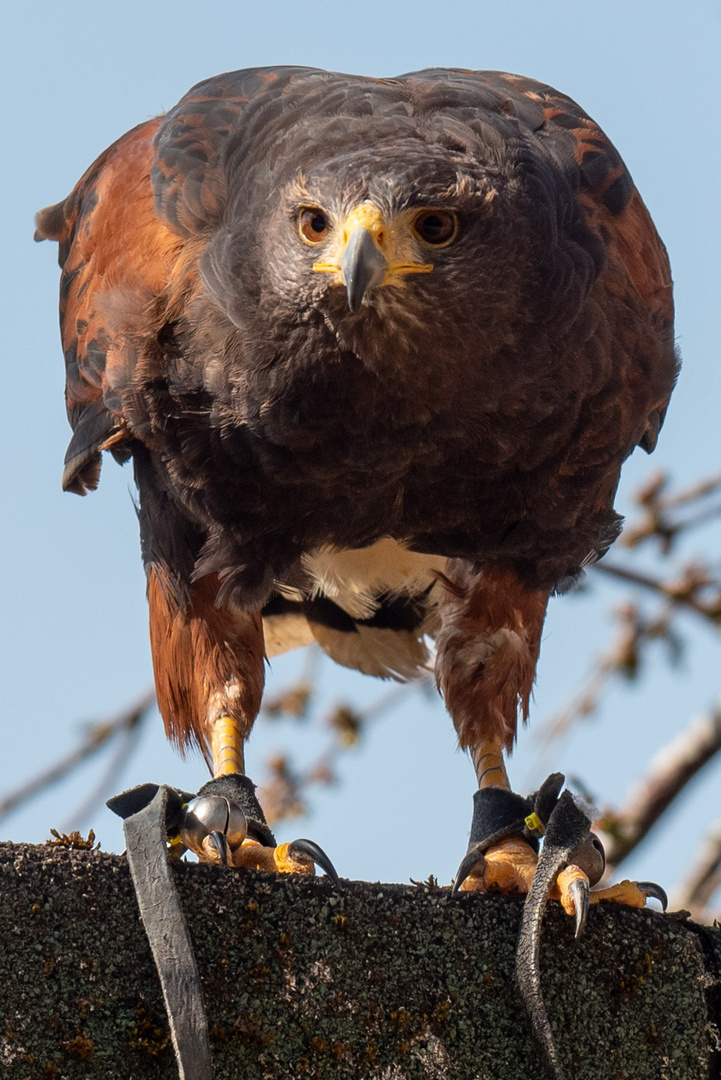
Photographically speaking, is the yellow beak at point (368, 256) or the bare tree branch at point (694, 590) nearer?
the yellow beak at point (368, 256)

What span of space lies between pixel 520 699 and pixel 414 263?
5.18 ft

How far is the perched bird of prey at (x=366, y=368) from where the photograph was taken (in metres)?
3.41

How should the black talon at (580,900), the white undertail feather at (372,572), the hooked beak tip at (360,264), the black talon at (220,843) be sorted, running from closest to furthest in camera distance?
the black talon at (580,900) < the hooked beak tip at (360,264) < the black talon at (220,843) < the white undertail feather at (372,572)

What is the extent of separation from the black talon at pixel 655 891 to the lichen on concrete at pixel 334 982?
11.8 inches

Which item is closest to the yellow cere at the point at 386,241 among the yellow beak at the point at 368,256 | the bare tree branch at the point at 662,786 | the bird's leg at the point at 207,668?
the yellow beak at the point at 368,256

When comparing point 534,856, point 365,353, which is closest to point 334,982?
point 534,856

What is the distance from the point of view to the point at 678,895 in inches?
226

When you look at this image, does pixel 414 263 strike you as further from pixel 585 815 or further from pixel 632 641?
pixel 632 641

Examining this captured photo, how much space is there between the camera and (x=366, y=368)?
11.5 ft

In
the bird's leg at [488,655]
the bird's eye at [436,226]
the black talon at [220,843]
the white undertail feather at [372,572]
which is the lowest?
the black talon at [220,843]

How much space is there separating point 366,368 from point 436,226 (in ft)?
1.22

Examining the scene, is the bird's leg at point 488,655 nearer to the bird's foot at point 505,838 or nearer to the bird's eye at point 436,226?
the bird's foot at point 505,838

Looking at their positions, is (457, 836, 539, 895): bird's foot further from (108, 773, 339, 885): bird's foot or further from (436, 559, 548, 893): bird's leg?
(436, 559, 548, 893): bird's leg

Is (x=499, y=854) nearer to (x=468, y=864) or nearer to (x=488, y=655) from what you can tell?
(x=468, y=864)
